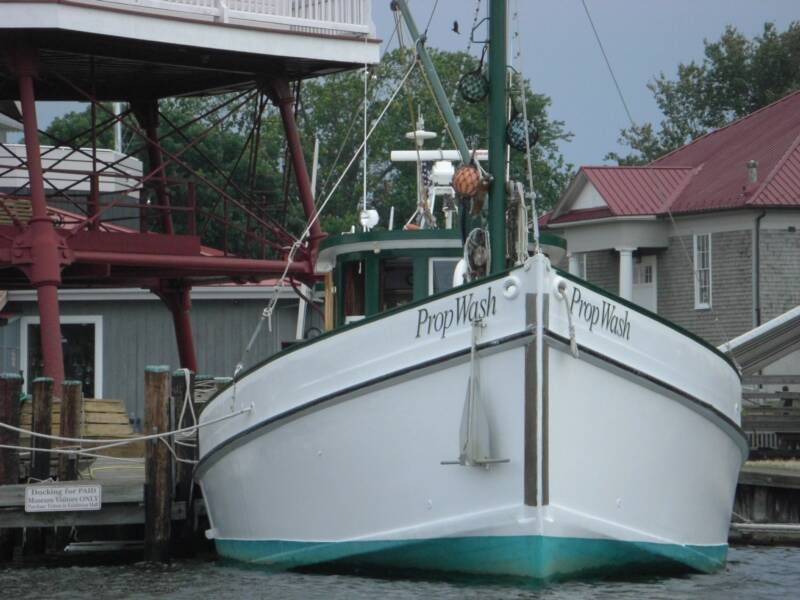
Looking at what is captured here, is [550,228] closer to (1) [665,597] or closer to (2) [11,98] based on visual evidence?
(2) [11,98]

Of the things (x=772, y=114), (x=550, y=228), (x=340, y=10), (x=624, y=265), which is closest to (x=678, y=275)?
(x=624, y=265)

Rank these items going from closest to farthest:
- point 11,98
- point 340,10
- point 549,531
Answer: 1. point 549,531
2. point 340,10
3. point 11,98

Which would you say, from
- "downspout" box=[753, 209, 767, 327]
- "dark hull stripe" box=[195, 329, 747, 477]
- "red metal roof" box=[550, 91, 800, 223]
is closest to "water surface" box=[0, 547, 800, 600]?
"dark hull stripe" box=[195, 329, 747, 477]

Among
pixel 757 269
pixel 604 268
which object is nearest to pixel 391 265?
pixel 757 269

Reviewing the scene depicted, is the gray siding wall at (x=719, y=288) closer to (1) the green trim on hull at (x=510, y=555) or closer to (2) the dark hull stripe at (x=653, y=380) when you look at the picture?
(2) the dark hull stripe at (x=653, y=380)

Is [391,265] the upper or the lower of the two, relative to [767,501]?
upper

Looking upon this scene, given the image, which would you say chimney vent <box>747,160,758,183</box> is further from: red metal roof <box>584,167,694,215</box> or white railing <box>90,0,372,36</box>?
white railing <box>90,0,372,36</box>

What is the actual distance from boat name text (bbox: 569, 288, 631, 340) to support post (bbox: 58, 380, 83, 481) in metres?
6.16

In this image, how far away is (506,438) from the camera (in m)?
13.7

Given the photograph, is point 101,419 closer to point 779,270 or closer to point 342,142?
point 779,270

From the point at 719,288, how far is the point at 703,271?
0.71 m

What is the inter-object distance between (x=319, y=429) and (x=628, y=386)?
2672 mm

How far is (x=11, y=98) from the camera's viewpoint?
2339cm

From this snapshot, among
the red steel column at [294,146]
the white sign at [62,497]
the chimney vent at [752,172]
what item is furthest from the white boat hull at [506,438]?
the chimney vent at [752,172]
